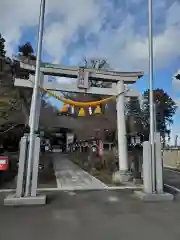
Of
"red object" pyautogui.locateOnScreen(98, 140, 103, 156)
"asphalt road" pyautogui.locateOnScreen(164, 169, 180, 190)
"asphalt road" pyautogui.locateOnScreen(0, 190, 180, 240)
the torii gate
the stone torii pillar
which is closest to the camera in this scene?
"asphalt road" pyautogui.locateOnScreen(0, 190, 180, 240)

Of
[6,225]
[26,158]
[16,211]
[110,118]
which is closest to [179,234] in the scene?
[6,225]

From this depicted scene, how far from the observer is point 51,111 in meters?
26.1

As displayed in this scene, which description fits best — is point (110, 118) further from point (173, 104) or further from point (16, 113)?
point (173, 104)

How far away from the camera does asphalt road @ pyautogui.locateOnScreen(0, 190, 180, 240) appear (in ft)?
17.9

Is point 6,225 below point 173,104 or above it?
below

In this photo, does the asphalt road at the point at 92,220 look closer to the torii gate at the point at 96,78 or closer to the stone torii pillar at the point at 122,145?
the stone torii pillar at the point at 122,145

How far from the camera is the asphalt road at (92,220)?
17.9 feet

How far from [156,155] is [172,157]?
19.7 metres

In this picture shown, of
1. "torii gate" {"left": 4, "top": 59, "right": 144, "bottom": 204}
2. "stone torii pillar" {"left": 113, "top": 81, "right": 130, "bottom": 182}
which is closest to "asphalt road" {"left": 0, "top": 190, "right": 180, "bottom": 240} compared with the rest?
"stone torii pillar" {"left": 113, "top": 81, "right": 130, "bottom": 182}

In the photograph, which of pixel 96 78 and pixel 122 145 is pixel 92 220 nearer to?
pixel 122 145

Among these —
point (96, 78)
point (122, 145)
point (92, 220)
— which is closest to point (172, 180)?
point (122, 145)

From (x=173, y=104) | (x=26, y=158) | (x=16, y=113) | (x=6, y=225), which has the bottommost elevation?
(x=6, y=225)

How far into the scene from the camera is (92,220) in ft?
21.7

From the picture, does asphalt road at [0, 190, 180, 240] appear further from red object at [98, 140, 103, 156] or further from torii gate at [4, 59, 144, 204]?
red object at [98, 140, 103, 156]
